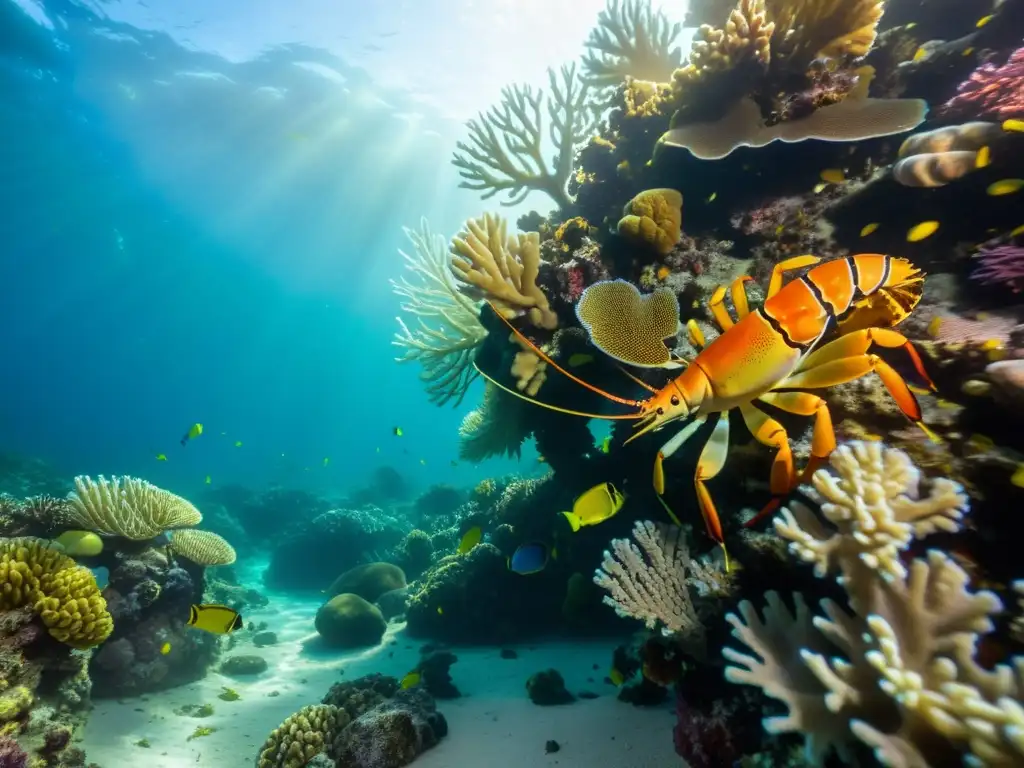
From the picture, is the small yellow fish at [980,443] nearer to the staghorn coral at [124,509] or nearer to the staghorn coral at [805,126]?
the staghorn coral at [805,126]

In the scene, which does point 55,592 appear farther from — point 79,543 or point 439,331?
point 439,331

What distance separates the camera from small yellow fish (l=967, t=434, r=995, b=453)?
2154 millimetres

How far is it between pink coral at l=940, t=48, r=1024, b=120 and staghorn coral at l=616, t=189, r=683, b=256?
7.90 feet

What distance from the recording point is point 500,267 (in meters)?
4.42

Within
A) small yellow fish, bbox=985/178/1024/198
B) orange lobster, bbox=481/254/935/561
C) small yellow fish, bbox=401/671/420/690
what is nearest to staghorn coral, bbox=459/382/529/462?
small yellow fish, bbox=401/671/420/690

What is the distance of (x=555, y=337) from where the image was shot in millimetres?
4645

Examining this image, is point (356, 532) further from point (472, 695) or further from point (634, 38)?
point (634, 38)

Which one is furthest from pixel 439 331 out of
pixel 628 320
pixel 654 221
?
pixel 628 320

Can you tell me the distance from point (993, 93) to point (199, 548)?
32.4 feet

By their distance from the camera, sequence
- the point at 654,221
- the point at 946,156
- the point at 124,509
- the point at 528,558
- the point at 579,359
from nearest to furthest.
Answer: the point at 946,156
the point at 654,221
the point at 579,359
the point at 528,558
the point at 124,509

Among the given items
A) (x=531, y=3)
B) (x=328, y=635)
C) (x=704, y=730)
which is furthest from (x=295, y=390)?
(x=704, y=730)

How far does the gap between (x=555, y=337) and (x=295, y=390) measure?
113805 mm

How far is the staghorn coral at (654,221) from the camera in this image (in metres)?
4.21

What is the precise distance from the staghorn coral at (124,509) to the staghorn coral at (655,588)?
19.1ft
